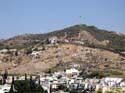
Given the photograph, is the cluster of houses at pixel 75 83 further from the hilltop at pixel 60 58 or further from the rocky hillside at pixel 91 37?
the rocky hillside at pixel 91 37

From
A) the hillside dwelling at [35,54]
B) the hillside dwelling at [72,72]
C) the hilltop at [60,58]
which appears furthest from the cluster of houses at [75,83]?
the hillside dwelling at [35,54]

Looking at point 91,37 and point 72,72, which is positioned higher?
point 91,37

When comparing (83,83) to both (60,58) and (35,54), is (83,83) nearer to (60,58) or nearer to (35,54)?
(60,58)


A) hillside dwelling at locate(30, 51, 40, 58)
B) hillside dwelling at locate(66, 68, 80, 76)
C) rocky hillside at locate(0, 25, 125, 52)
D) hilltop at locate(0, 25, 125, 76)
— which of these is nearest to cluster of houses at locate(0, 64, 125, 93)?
hillside dwelling at locate(66, 68, 80, 76)

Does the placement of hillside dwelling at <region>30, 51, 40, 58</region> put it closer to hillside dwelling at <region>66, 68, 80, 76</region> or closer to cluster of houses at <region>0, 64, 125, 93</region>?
hillside dwelling at <region>66, 68, 80, 76</region>

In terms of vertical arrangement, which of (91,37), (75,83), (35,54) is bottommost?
(75,83)

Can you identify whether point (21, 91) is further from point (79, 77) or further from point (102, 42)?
point (102, 42)

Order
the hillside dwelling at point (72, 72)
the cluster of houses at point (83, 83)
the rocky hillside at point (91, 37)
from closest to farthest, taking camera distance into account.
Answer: the cluster of houses at point (83, 83), the hillside dwelling at point (72, 72), the rocky hillside at point (91, 37)

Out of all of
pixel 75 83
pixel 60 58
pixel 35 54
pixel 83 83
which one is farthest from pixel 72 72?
pixel 35 54

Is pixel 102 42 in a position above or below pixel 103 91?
above

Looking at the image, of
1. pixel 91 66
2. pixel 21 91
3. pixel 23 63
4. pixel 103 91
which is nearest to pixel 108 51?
pixel 91 66

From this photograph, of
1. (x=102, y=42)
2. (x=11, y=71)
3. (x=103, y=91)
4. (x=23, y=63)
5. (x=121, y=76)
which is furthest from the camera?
(x=102, y=42)
